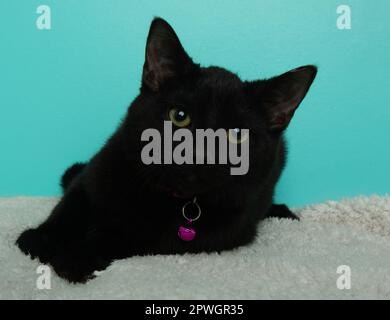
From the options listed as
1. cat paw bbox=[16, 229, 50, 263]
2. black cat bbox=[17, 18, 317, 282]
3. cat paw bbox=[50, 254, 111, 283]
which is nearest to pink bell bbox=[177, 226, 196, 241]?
black cat bbox=[17, 18, 317, 282]

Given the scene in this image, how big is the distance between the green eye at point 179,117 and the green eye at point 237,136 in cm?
12

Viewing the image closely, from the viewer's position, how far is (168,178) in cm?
125

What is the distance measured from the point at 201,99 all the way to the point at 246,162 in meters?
0.22

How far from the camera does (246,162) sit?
1.30 metres

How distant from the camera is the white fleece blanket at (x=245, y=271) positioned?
1.09 meters

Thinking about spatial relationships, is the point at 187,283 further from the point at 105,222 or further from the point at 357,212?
the point at 357,212

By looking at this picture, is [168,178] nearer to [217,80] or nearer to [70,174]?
[217,80]

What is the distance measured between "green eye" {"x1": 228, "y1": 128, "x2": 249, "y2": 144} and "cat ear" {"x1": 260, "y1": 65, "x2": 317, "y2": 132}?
13 cm

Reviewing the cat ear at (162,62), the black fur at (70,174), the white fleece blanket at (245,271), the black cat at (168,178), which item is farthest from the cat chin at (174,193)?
the black fur at (70,174)

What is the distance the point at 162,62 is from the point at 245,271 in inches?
24.8

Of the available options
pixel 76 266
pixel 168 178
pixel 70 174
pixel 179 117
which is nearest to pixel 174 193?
pixel 168 178

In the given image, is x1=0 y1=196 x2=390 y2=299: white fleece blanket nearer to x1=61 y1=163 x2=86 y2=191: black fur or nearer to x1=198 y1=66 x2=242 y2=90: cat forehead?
x1=61 y1=163 x2=86 y2=191: black fur

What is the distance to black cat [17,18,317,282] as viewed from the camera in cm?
126
